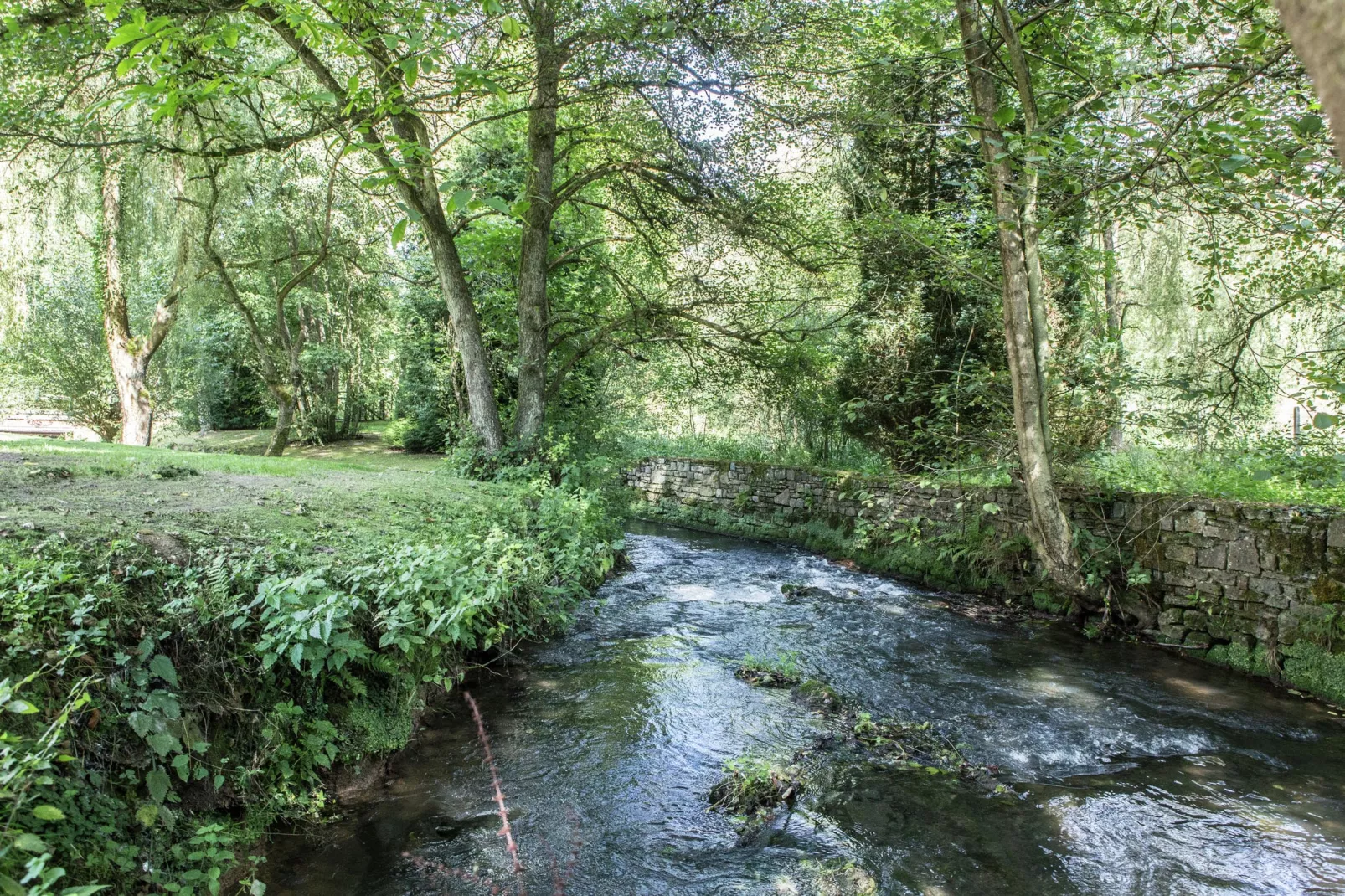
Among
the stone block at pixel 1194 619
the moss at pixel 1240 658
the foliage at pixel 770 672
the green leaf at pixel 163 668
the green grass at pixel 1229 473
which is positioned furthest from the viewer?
the stone block at pixel 1194 619

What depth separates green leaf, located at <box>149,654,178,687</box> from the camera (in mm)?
2885

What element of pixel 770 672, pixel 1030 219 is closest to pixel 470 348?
pixel 770 672

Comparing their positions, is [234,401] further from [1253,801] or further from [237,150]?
[1253,801]

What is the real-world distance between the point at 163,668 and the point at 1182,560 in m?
8.25

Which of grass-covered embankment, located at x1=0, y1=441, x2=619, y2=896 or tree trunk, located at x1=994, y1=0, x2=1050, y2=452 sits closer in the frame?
grass-covered embankment, located at x1=0, y1=441, x2=619, y2=896

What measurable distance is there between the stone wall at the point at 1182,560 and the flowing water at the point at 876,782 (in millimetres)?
405

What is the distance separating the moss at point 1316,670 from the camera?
5.78 m

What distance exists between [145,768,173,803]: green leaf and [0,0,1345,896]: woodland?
0.01 meters

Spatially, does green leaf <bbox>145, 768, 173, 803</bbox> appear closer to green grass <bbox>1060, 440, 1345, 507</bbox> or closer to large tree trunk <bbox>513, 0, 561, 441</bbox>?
green grass <bbox>1060, 440, 1345, 507</bbox>

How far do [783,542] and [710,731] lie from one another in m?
8.37

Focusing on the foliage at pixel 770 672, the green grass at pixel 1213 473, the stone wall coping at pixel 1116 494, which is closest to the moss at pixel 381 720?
the foliage at pixel 770 672

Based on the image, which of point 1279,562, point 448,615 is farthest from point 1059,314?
point 448,615

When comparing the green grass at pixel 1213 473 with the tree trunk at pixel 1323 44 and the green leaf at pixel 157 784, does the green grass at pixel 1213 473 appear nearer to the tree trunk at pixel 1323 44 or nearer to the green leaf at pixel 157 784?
the tree trunk at pixel 1323 44

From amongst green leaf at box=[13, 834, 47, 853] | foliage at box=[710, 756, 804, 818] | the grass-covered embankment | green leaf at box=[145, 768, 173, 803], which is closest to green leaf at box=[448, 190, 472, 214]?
the grass-covered embankment
